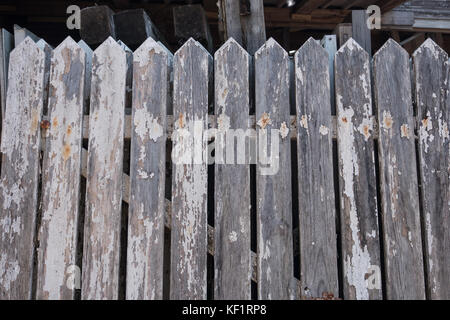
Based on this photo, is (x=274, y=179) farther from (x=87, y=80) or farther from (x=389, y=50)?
(x=87, y=80)

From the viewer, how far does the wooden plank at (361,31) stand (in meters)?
2.36

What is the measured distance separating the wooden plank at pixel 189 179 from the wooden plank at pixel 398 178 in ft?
2.91

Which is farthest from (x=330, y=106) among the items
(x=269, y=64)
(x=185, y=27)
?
(x=185, y=27)

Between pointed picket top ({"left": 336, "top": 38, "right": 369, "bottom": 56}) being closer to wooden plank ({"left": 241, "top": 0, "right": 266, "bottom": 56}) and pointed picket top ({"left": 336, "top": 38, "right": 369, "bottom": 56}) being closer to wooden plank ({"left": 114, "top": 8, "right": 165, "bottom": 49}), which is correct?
wooden plank ({"left": 241, "top": 0, "right": 266, "bottom": 56})

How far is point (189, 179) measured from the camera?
6.46ft

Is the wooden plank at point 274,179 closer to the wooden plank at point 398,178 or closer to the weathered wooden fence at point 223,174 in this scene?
the weathered wooden fence at point 223,174

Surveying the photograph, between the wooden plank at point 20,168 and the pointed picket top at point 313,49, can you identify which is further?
the pointed picket top at point 313,49

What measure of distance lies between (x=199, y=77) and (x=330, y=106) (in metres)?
0.68

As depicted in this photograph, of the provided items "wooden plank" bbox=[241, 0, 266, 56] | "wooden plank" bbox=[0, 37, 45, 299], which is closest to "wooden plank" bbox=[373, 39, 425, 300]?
"wooden plank" bbox=[241, 0, 266, 56]

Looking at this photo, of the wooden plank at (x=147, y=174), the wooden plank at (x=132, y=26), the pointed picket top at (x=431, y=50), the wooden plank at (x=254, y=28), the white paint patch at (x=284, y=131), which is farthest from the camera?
the wooden plank at (x=132, y=26)

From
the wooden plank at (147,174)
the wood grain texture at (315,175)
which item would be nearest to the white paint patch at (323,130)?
the wood grain texture at (315,175)

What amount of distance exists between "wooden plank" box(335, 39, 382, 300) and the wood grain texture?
58 mm

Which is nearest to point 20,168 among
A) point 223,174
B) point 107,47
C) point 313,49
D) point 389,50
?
point 107,47

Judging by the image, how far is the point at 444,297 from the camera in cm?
196
